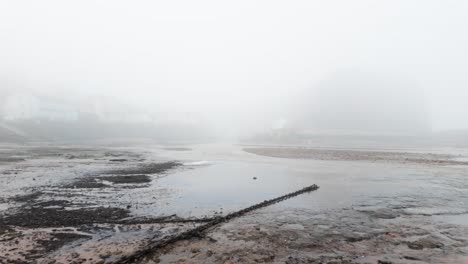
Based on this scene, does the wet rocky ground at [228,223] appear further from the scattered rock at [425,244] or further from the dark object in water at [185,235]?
the dark object in water at [185,235]

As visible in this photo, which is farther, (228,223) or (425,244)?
(228,223)

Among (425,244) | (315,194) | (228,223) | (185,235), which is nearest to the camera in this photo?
(425,244)

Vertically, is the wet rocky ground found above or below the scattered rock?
below

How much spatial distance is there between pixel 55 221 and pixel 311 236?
1583 cm

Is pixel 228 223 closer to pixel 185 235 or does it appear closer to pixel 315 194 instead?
pixel 185 235

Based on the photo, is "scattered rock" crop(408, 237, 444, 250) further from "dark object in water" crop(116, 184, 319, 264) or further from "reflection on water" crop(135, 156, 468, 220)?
"dark object in water" crop(116, 184, 319, 264)

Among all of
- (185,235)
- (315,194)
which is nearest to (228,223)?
(185,235)

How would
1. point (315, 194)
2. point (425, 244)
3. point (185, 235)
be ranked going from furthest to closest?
point (315, 194)
point (185, 235)
point (425, 244)

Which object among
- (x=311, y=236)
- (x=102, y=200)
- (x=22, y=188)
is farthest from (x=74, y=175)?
(x=311, y=236)

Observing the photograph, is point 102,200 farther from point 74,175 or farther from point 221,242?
point 74,175

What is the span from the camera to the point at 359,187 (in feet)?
121

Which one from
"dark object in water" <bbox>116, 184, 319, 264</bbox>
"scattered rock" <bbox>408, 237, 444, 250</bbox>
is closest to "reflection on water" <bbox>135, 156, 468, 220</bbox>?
"dark object in water" <bbox>116, 184, 319, 264</bbox>

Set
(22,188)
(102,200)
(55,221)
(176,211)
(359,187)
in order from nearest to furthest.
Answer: (55,221)
(176,211)
(102,200)
(22,188)
(359,187)

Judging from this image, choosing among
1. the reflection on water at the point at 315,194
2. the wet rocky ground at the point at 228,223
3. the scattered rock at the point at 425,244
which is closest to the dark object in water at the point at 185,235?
the wet rocky ground at the point at 228,223
